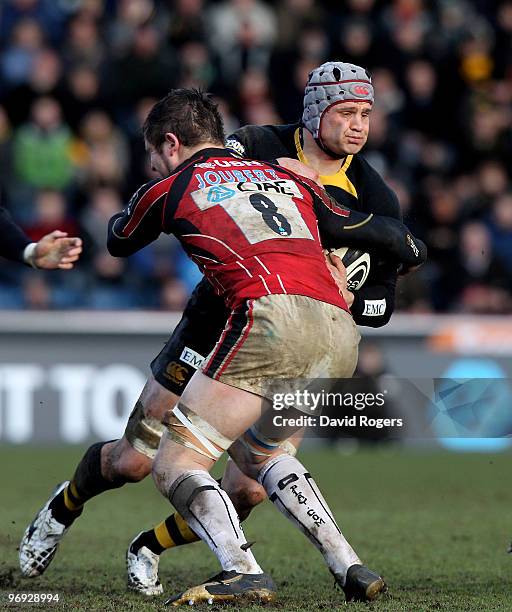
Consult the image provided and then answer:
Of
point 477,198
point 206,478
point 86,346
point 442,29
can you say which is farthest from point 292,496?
point 442,29

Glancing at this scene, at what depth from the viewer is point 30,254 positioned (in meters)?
6.48

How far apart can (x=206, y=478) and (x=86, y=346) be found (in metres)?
8.41

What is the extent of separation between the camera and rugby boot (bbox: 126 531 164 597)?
6.33 m

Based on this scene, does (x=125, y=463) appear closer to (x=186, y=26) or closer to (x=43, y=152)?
(x=43, y=152)

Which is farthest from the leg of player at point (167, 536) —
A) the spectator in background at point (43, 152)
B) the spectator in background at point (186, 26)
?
the spectator in background at point (186, 26)

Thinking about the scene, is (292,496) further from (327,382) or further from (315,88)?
(315,88)

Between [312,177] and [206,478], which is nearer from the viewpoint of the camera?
[206,478]

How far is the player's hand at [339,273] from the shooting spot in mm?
5859

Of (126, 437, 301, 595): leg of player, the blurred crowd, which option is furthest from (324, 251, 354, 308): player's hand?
the blurred crowd

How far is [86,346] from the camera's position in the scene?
1370 centimetres

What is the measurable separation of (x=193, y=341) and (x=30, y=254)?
925 millimetres

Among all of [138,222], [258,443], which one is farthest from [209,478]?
[138,222]

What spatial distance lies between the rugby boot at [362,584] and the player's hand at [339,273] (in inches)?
48.3

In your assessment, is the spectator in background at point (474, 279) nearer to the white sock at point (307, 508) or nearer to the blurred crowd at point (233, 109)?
the blurred crowd at point (233, 109)
